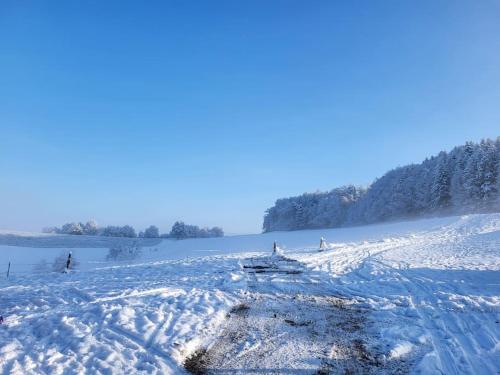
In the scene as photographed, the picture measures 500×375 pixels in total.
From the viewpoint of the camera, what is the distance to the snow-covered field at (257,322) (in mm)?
6148

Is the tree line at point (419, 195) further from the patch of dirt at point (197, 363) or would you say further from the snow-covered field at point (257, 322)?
the patch of dirt at point (197, 363)

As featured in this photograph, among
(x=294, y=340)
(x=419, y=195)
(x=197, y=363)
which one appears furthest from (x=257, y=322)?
(x=419, y=195)

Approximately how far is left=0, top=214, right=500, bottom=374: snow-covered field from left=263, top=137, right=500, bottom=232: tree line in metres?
46.7

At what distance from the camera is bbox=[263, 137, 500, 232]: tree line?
178 ft

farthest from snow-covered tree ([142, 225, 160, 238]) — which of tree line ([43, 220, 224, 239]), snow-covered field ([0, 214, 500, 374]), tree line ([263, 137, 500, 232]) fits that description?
snow-covered field ([0, 214, 500, 374])

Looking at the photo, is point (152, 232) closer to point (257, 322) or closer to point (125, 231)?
point (125, 231)

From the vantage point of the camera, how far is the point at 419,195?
6631 cm

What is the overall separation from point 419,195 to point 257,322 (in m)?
66.6

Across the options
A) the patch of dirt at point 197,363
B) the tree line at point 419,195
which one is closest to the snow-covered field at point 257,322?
the patch of dirt at point 197,363

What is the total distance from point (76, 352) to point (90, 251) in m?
53.3

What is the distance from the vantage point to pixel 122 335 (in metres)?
7.23

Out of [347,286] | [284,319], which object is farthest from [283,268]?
[284,319]

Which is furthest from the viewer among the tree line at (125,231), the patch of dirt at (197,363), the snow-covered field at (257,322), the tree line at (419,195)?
the tree line at (125,231)

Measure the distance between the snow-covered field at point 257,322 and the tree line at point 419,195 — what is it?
4673cm
